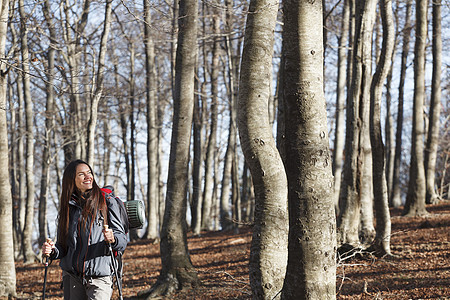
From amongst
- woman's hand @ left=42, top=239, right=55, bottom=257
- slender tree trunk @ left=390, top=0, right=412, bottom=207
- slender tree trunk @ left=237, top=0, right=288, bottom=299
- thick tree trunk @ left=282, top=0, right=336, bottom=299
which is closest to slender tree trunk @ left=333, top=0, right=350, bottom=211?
slender tree trunk @ left=390, top=0, right=412, bottom=207

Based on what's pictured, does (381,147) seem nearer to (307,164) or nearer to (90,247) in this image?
(307,164)

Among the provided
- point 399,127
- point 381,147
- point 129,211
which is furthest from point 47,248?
point 399,127

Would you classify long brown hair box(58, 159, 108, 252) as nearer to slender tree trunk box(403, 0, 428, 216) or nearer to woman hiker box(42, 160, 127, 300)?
woman hiker box(42, 160, 127, 300)

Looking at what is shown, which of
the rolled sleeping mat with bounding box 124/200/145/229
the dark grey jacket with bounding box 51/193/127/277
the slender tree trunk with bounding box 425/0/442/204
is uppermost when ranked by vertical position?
the slender tree trunk with bounding box 425/0/442/204

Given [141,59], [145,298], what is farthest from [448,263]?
[141,59]

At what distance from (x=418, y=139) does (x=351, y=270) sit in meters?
7.16

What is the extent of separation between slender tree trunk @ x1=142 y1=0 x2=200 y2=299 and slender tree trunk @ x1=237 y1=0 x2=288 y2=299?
10.4 ft

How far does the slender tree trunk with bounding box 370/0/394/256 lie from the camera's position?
29.0ft

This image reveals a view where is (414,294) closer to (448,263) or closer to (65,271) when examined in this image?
(448,263)

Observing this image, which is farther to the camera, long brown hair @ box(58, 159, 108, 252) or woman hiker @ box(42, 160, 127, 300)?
long brown hair @ box(58, 159, 108, 252)

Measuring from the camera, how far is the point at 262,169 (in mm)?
4918

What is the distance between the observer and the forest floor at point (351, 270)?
6941mm

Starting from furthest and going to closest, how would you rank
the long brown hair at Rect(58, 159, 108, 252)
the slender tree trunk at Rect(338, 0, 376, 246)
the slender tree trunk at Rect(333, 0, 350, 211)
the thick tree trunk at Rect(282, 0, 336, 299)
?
the slender tree trunk at Rect(333, 0, 350, 211) < the slender tree trunk at Rect(338, 0, 376, 246) < the long brown hair at Rect(58, 159, 108, 252) < the thick tree trunk at Rect(282, 0, 336, 299)

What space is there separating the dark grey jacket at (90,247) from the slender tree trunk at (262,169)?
1.46 m
